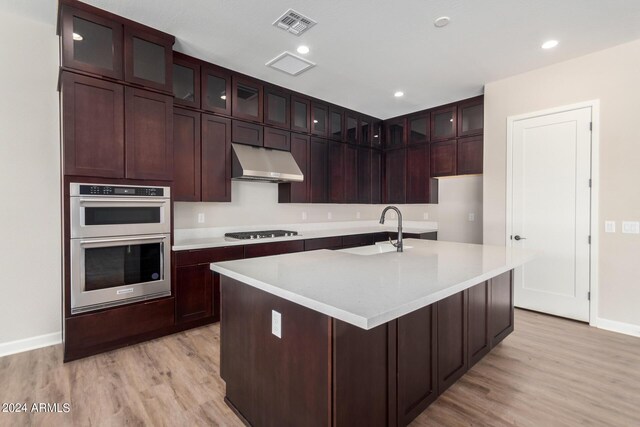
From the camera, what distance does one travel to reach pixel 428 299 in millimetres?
1281

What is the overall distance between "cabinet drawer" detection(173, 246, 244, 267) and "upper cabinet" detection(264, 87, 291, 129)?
1767 mm

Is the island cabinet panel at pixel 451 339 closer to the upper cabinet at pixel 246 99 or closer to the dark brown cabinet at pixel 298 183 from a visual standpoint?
the dark brown cabinet at pixel 298 183

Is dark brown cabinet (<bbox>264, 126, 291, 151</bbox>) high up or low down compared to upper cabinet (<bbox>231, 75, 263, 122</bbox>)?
down

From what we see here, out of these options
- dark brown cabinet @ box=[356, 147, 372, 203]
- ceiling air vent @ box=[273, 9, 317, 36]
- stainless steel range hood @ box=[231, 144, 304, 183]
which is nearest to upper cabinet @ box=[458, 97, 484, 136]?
dark brown cabinet @ box=[356, 147, 372, 203]

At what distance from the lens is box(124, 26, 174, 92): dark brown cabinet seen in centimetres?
274

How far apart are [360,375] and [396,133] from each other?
5.01 m

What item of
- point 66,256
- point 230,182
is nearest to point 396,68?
point 230,182

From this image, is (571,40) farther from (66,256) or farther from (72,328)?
(72,328)

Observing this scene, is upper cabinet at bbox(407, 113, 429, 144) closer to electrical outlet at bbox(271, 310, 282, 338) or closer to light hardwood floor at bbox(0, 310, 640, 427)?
light hardwood floor at bbox(0, 310, 640, 427)

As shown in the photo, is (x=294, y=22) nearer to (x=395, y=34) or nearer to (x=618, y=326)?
(x=395, y=34)

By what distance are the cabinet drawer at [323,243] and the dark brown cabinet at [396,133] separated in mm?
2234

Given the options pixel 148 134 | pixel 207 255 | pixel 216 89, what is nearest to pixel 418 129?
pixel 216 89

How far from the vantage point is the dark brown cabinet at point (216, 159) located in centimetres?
357

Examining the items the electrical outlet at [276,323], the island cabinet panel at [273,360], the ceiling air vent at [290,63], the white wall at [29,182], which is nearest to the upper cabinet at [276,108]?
the ceiling air vent at [290,63]
